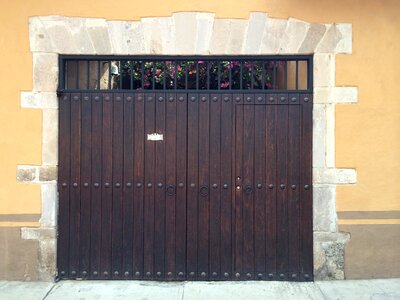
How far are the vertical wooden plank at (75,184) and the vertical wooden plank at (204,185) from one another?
1273mm

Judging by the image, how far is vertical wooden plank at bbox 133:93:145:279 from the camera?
196 inches

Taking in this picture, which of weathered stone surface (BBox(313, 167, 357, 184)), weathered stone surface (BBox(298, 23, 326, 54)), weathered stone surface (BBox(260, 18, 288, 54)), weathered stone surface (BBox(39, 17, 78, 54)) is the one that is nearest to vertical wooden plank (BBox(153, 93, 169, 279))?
weathered stone surface (BBox(39, 17, 78, 54))

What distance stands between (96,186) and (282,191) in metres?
1.95

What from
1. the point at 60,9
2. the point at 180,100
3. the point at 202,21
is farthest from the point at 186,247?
the point at 60,9

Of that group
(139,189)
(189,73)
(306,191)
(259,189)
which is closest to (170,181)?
(139,189)

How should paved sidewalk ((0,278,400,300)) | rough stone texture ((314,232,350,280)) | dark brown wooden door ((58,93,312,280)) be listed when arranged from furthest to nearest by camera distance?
dark brown wooden door ((58,93,312,280))
rough stone texture ((314,232,350,280))
paved sidewalk ((0,278,400,300))

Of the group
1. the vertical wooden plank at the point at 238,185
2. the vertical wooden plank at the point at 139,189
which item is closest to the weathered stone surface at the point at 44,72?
the vertical wooden plank at the point at 139,189

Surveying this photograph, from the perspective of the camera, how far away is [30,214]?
4.91 meters

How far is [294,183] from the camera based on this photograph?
497 centimetres

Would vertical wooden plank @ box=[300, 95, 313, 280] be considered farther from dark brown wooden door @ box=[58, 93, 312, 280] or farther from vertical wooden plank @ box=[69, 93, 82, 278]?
vertical wooden plank @ box=[69, 93, 82, 278]

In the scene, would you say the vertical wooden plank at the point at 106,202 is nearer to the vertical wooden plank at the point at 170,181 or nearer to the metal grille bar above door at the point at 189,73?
the metal grille bar above door at the point at 189,73

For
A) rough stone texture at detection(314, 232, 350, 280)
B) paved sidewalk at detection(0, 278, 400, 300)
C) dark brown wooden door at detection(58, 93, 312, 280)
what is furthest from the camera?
dark brown wooden door at detection(58, 93, 312, 280)

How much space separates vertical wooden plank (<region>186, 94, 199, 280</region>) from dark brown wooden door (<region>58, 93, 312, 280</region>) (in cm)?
1

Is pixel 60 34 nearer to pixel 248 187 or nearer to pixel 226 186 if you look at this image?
pixel 226 186
